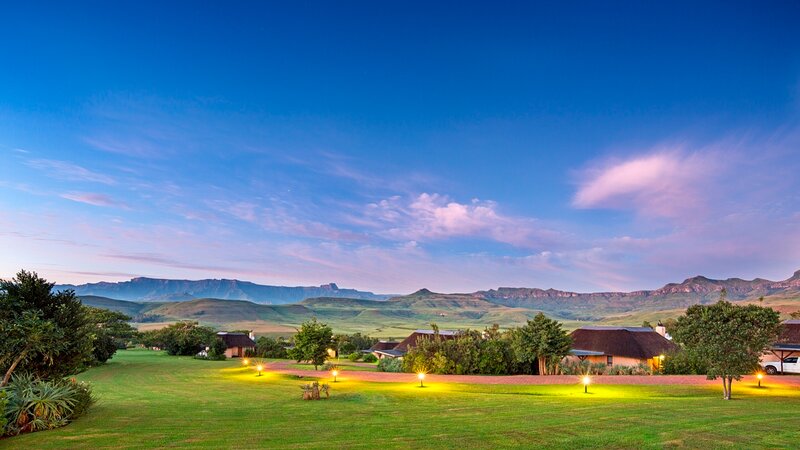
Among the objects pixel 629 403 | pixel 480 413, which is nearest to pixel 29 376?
pixel 480 413

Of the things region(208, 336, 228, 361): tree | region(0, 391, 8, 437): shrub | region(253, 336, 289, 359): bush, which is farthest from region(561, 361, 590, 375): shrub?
region(208, 336, 228, 361): tree

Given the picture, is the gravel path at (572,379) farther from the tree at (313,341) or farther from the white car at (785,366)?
the tree at (313,341)

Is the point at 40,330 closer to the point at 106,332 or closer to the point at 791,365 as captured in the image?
the point at 791,365

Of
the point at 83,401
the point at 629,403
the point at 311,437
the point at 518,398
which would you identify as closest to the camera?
the point at 311,437

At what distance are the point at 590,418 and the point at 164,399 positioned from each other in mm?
21177

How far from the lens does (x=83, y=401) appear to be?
17.7 meters

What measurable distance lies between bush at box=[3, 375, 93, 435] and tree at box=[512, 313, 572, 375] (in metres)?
29.8

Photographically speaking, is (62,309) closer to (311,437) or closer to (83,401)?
(83,401)

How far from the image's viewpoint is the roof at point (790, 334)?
43.8 meters

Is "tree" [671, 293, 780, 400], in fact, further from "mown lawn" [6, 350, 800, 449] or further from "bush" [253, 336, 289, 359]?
"bush" [253, 336, 289, 359]

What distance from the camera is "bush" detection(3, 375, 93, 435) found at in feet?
48.7

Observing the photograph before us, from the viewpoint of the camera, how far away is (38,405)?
50.4ft

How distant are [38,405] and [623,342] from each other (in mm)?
48126

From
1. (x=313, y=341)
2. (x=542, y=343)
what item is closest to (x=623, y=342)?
(x=542, y=343)
